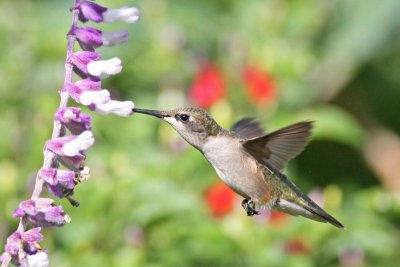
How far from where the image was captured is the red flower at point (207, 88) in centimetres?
A: 548

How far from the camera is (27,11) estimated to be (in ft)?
21.2

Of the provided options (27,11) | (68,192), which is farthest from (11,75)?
(68,192)

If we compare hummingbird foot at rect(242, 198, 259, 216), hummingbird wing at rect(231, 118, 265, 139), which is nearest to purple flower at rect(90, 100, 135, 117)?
hummingbird foot at rect(242, 198, 259, 216)

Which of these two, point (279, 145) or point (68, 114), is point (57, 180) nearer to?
point (68, 114)

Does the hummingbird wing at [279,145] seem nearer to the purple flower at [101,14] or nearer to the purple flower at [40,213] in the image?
the purple flower at [101,14]

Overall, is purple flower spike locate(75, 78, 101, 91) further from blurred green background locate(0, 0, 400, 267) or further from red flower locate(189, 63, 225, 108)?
red flower locate(189, 63, 225, 108)

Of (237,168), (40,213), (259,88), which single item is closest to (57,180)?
(40,213)

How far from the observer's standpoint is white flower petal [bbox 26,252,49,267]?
1.99m

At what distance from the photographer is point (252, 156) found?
3145 mm

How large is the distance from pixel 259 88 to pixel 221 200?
1.04m

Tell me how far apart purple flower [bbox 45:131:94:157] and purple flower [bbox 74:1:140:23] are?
1.02ft

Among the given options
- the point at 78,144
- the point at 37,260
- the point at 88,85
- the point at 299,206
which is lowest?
the point at 299,206

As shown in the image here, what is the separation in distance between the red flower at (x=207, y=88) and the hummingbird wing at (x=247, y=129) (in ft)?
6.40

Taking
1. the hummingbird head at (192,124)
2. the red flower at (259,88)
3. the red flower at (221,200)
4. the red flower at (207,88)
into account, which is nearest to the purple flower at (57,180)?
the hummingbird head at (192,124)
